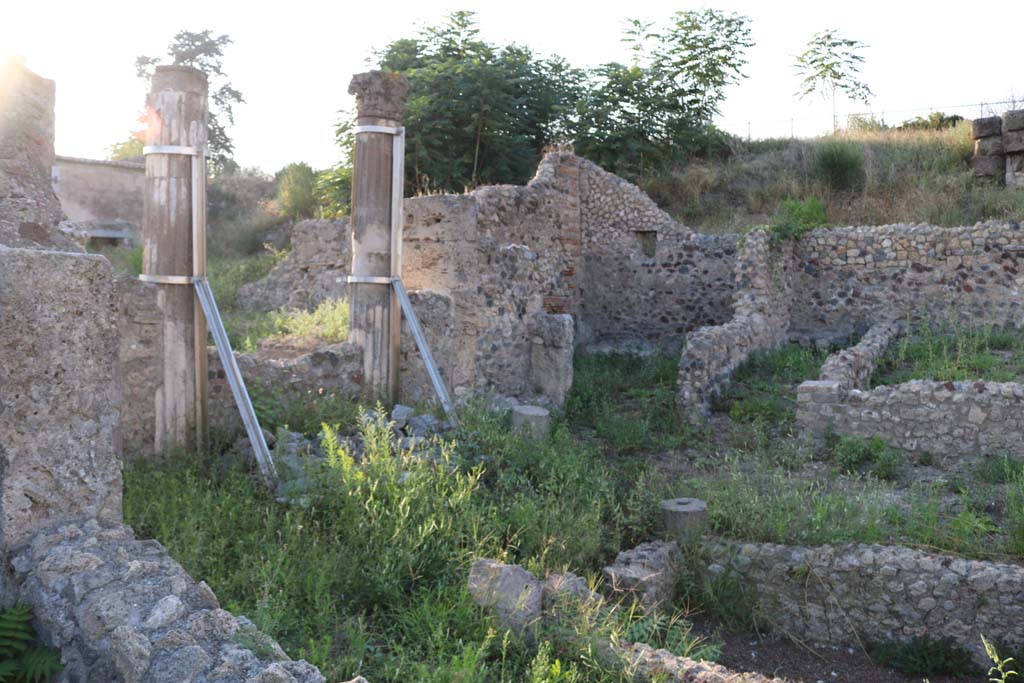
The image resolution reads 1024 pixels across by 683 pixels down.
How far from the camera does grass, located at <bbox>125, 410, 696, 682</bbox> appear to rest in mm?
4312

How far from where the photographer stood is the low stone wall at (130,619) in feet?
9.41

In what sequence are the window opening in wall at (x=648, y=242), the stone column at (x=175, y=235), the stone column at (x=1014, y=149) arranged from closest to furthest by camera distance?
1. the stone column at (x=175, y=235)
2. the window opening in wall at (x=648, y=242)
3. the stone column at (x=1014, y=149)

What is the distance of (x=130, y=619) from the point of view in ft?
10.0

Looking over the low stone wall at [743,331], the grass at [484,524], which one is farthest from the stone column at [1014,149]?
the grass at [484,524]

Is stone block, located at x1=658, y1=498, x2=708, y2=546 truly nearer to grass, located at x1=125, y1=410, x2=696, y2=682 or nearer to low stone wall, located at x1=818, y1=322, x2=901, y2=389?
grass, located at x1=125, y1=410, x2=696, y2=682

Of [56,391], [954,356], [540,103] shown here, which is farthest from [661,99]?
[56,391]

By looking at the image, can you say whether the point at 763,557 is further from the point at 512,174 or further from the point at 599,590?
the point at 512,174

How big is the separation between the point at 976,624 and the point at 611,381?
644 centimetres

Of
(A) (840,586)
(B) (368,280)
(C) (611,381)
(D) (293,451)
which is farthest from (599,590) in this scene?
(C) (611,381)

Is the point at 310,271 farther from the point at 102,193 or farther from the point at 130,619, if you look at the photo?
the point at 130,619

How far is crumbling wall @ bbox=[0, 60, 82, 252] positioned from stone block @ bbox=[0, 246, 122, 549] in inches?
49.0

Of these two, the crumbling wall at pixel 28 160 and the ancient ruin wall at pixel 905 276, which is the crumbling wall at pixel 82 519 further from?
the ancient ruin wall at pixel 905 276

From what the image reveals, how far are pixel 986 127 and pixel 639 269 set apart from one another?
26.8 feet

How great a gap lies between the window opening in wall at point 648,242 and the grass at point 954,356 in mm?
4350
